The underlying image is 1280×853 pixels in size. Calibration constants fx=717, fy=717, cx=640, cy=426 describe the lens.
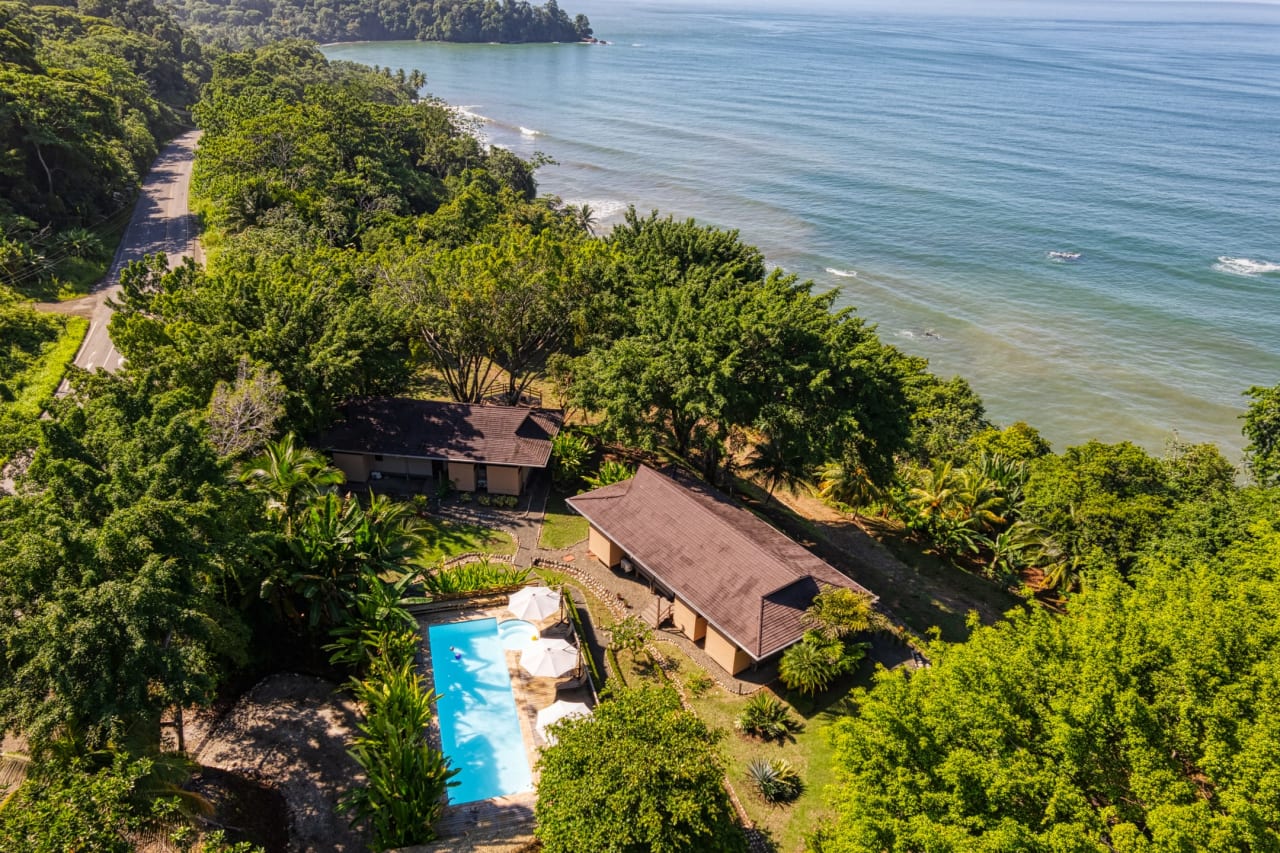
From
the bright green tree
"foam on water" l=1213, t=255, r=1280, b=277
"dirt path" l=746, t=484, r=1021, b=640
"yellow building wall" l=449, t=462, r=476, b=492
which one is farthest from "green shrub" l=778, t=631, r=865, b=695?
"foam on water" l=1213, t=255, r=1280, b=277

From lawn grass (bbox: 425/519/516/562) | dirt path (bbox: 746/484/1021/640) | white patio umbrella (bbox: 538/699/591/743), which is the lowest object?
dirt path (bbox: 746/484/1021/640)

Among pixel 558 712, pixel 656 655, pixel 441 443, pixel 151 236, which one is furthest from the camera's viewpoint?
pixel 151 236

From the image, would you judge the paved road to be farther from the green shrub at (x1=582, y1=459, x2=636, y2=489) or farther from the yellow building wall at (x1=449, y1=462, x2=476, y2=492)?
the green shrub at (x1=582, y1=459, x2=636, y2=489)

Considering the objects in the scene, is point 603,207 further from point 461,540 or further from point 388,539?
point 388,539

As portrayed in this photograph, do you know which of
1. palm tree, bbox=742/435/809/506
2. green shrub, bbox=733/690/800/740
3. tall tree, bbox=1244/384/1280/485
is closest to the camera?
green shrub, bbox=733/690/800/740

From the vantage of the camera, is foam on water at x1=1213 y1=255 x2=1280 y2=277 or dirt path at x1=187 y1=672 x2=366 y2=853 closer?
dirt path at x1=187 y1=672 x2=366 y2=853

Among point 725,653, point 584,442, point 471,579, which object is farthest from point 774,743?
point 584,442
